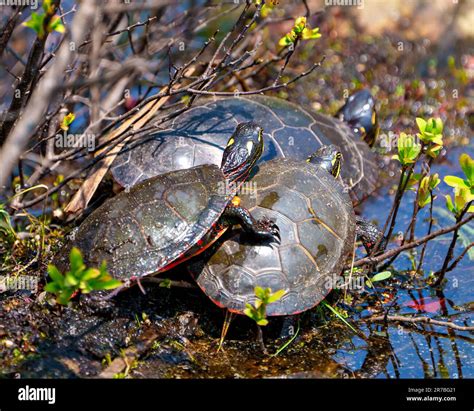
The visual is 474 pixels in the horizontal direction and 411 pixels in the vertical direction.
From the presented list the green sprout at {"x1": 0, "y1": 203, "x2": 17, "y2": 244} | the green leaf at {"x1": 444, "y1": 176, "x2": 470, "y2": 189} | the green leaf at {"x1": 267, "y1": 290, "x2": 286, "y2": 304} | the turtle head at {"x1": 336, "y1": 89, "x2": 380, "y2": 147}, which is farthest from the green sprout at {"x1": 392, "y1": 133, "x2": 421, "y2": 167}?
the green sprout at {"x1": 0, "y1": 203, "x2": 17, "y2": 244}

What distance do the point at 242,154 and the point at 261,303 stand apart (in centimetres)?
150

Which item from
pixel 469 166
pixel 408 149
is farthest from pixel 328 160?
pixel 469 166

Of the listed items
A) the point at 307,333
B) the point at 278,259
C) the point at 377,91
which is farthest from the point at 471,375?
the point at 377,91

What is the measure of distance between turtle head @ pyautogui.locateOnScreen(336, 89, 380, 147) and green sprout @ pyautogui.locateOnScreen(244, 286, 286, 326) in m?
3.93

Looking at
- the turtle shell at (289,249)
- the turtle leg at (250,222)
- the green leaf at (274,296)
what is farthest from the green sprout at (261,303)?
the turtle leg at (250,222)

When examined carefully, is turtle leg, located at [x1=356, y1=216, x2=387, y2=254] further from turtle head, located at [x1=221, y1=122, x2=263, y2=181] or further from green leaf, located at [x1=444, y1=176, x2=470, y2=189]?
turtle head, located at [x1=221, y1=122, x2=263, y2=181]

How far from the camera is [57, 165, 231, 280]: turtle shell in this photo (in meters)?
4.68

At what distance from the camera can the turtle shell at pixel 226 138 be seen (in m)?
6.05

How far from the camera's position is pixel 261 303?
4.45 metres

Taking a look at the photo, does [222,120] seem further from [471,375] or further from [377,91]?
[377,91]

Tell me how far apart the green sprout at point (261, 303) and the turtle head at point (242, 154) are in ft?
4.13

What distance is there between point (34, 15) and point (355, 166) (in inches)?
166

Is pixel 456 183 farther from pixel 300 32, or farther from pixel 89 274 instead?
pixel 89 274
